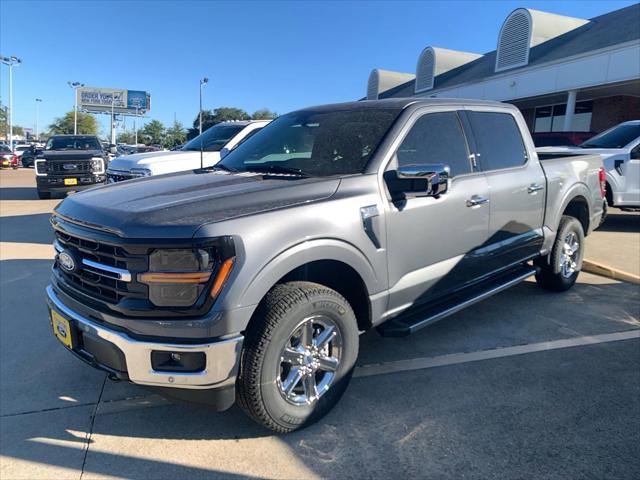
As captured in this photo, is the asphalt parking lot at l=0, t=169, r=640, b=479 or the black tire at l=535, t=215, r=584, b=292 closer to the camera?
the asphalt parking lot at l=0, t=169, r=640, b=479

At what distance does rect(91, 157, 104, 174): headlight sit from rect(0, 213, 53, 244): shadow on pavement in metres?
2.28

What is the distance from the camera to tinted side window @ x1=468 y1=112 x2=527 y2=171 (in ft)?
13.5

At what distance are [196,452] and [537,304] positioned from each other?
12.5ft

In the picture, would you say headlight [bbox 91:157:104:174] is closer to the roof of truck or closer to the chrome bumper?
the roof of truck

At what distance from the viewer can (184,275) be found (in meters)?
2.30

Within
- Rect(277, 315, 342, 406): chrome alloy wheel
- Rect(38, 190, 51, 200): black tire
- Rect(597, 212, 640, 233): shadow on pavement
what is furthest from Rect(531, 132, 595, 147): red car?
Rect(38, 190, 51, 200): black tire

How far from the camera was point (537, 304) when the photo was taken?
5055 mm

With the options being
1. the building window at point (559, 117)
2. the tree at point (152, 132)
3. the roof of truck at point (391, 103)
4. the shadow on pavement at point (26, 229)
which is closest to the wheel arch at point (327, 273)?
the roof of truck at point (391, 103)

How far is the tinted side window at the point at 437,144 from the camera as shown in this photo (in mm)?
3451

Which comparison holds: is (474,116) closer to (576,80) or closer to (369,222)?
(369,222)

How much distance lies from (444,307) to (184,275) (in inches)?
82.1

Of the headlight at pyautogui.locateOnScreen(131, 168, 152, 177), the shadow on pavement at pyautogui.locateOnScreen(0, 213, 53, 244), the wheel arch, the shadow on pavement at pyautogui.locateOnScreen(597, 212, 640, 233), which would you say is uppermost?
the headlight at pyautogui.locateOnScreen(131, 168, 152, 177)

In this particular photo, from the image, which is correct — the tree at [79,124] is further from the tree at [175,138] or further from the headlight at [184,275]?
the headlight at [184,275]

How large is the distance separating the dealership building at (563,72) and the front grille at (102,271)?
18764 millimetres
